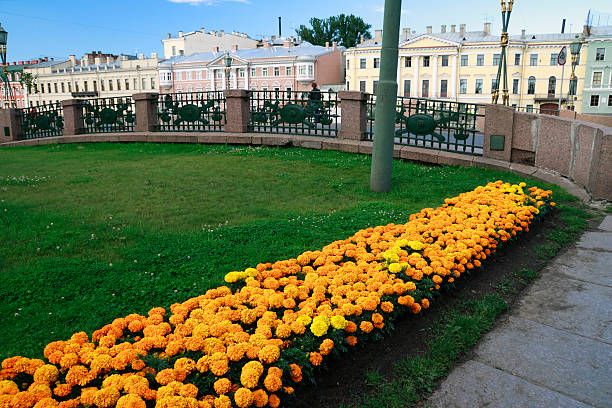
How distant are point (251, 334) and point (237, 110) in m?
11.5

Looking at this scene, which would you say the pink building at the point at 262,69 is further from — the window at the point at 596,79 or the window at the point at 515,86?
the window at the point at 596,79

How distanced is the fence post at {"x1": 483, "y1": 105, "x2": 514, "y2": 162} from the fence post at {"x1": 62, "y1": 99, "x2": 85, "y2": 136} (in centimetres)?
1391

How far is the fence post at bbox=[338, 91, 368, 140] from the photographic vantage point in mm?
11617

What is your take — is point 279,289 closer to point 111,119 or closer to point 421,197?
point 421,197

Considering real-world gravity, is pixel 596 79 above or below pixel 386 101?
above

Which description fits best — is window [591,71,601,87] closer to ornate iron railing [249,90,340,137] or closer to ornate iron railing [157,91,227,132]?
ornate iron railing [249,90,340,137]

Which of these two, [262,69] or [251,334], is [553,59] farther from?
[251,334]

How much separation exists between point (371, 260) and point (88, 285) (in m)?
2.46

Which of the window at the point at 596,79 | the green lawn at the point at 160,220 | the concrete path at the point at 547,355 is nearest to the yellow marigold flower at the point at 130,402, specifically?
the green lawn at the point at 160,220

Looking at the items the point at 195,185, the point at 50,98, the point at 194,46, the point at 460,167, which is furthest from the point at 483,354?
the point at 50,98

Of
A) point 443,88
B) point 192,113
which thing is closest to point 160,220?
point 192,113

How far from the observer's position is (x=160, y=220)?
616cm

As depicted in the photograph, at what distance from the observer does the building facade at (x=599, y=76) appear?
202 ft

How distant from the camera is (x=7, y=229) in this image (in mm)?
5684
